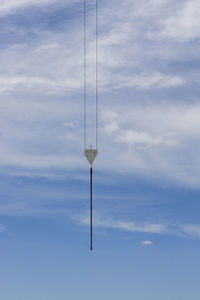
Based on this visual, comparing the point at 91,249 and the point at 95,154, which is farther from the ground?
the point at 95,154

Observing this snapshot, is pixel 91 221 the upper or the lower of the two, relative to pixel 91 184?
lower

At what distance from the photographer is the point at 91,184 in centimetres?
7319

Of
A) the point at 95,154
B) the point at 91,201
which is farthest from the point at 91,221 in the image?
the point at 95,154

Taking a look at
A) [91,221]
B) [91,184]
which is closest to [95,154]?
[91,184]

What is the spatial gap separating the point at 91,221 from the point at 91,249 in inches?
166

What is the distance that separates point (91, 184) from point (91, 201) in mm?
2874

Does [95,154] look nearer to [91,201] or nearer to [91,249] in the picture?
[91,201]

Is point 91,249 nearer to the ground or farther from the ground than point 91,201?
nearer to the ground

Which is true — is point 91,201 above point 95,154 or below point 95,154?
below

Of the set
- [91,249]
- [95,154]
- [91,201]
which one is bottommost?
[91,249]

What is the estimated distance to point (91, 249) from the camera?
70688mm

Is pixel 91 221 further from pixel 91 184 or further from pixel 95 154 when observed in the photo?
pixel 95 154

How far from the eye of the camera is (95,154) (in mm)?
73062

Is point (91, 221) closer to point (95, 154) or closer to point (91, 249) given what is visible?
point (91, 249)
